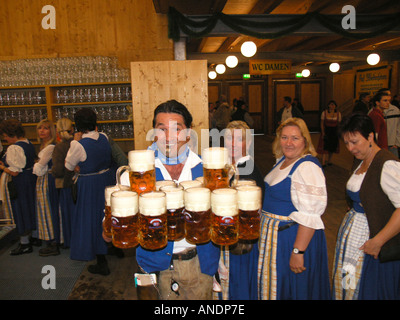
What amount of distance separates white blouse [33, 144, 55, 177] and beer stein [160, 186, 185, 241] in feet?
9.14

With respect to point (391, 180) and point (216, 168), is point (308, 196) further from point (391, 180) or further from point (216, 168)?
point (216, 168)

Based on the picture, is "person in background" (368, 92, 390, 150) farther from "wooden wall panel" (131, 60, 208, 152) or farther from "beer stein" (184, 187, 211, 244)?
"beer stein" (184, 187, 211, 244)

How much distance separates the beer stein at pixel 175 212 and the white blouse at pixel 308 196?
0.87 m

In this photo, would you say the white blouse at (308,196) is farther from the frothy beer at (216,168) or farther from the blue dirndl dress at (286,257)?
the frothy beer at (216,168)

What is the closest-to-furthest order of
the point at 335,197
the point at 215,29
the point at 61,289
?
the point at 61,289 < the point at 215,29 < the point at 335,197

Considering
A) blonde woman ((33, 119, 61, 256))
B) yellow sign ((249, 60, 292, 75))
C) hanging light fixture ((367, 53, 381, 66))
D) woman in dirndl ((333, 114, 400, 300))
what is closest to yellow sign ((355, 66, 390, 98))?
yellow sign ((249, 60, 292, 75))

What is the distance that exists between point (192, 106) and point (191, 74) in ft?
1.31

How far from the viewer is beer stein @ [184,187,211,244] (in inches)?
42.7

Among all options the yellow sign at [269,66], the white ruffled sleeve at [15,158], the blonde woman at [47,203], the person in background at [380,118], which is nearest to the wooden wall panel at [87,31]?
the blonde woman at [47,203]

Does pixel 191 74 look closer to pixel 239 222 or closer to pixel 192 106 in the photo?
pixel 192 106

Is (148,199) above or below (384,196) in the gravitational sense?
above
